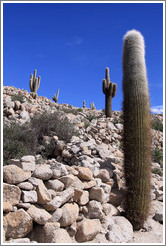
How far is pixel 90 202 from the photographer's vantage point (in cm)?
464

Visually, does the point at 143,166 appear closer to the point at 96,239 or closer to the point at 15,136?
the point at 96,239

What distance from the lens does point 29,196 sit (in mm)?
3684

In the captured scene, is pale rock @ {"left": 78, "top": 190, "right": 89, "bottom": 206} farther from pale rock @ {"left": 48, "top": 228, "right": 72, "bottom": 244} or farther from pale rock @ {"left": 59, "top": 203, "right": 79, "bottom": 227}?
pale rock @ {"left": 48, "top": 228, "right": 72, "bottom": 244}

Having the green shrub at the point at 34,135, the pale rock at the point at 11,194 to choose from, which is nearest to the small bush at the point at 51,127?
the green shrub at the point at 34,135

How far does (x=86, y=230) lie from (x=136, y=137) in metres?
2.09

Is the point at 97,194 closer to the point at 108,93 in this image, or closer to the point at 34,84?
the point at 108,93

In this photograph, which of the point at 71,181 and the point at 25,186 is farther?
the point at 71,181

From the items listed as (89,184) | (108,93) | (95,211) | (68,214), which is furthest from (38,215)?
(108,93)

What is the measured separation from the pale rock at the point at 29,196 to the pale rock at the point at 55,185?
0.49 meters

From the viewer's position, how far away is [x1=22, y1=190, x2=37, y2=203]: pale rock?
3631 mm

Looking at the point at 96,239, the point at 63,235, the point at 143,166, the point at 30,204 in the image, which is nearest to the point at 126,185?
the point at 143,166

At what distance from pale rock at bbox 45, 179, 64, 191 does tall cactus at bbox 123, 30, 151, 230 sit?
152 cm

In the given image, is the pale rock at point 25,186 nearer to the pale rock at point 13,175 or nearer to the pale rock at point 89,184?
the pale rock at point 13,175

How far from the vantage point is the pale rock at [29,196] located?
3631mm
